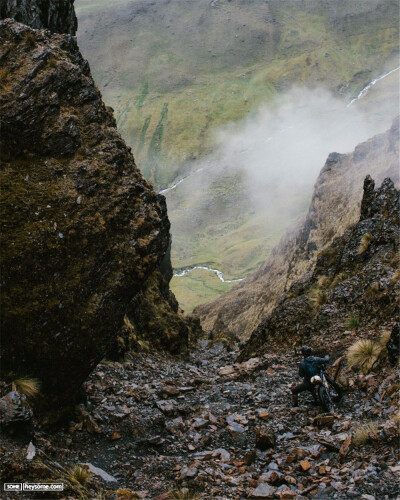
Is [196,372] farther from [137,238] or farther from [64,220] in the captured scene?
[64,220]

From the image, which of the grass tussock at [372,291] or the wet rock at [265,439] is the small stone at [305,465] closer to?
the wet rock at [265,439]

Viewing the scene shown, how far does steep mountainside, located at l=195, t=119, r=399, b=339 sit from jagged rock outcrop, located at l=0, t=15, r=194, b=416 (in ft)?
107

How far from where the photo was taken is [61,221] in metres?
11.5

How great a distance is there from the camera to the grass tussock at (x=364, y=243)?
23.6m

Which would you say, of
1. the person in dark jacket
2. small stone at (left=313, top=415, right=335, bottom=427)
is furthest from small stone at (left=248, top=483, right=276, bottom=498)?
the person in dark jacket

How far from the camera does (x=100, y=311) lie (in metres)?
11.9

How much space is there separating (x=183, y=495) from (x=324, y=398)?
5.83 meters

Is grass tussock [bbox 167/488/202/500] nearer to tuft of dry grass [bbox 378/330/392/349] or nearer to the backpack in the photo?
the backpack

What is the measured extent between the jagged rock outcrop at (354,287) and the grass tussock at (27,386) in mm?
12364

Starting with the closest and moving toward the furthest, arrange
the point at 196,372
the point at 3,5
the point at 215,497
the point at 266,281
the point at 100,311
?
the point at 215,497 → the point at 100,311 → the point at 3,5 → the point at 196,372 → the point at 266,281

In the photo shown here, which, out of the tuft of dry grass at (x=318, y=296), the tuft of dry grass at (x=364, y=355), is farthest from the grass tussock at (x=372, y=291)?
the tuft of dry grass at (x=364, y=355)

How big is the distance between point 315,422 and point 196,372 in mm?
12579

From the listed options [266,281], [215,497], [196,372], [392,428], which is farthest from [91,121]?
[266,281]

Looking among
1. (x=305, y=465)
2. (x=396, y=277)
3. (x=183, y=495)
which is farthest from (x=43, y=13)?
(x=305, y=465)
